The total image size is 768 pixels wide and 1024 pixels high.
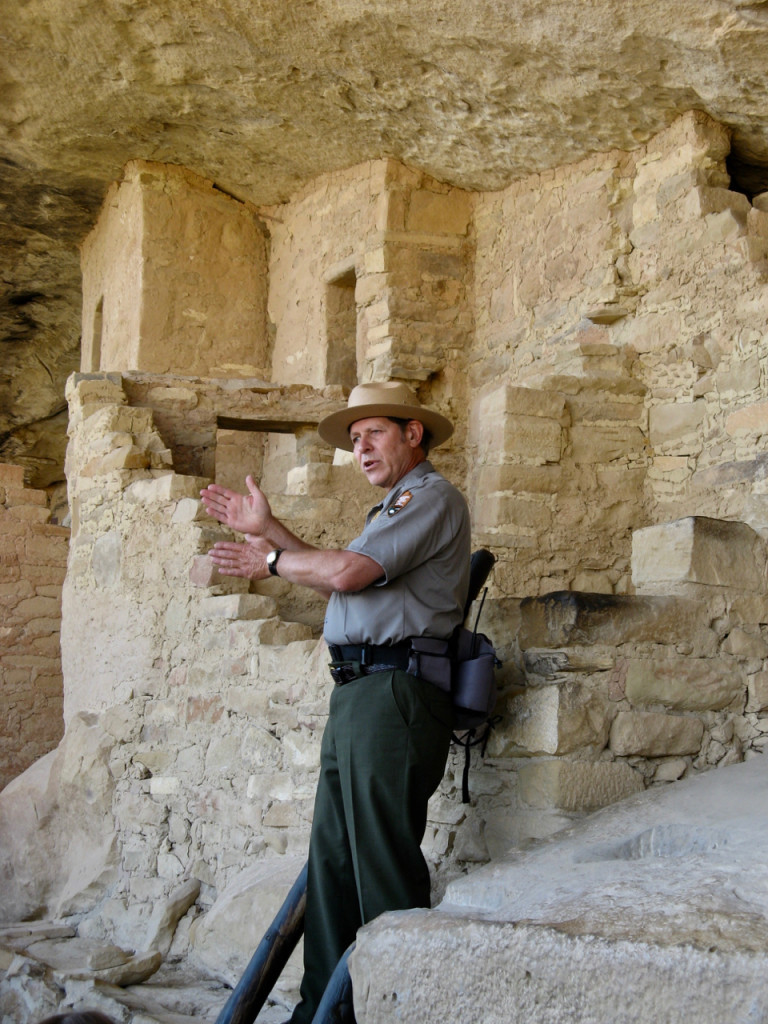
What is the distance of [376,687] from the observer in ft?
9.86

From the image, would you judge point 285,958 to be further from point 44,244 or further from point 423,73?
point 44,244

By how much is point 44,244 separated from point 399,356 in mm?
4247

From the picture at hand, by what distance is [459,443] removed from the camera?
7.77m

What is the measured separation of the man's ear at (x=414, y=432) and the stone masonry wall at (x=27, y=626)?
216 inches

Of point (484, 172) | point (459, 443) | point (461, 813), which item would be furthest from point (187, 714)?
point (484, 172)

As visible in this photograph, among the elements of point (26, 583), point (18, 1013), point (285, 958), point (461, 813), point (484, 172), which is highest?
point (484, 172)

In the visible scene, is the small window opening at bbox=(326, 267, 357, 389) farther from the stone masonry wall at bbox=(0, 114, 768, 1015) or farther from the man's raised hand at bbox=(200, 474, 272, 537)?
the man's raised hand at bbox=(200, 474, 272, 537)

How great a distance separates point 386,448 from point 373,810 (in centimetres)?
110

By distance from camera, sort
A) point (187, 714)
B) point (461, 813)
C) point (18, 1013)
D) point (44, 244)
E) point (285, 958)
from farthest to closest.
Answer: point (44, 244), point (187, 714), point (18, 1013), point (461, 813), point (285, 958)

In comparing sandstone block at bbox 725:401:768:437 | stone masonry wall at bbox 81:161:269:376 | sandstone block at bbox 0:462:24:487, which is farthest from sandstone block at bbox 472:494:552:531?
sandstone block at bbox 0:462:24:487

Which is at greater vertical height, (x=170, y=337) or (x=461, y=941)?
(x=170, y=337)

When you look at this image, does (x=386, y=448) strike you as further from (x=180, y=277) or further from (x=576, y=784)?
(x=180, y=277)

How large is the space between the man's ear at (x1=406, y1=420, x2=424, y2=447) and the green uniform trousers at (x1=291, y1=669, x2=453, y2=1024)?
0.81 metres

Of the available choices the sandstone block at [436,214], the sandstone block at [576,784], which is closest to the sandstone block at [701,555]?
the sandstone block at [576,784]
